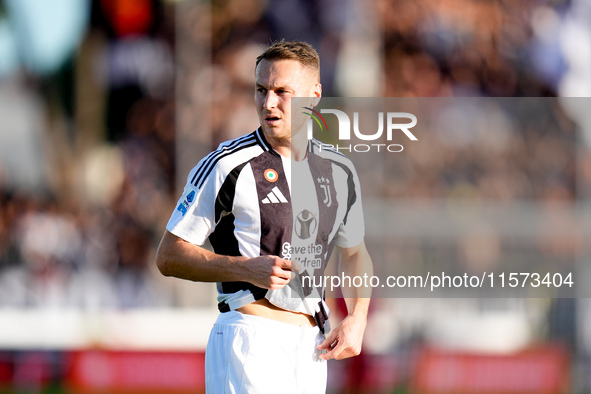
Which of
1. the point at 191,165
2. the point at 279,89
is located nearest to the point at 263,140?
the point at 279,89

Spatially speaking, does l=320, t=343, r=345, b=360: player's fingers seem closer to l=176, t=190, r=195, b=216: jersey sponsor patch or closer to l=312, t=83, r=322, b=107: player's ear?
l=176, t=190, r=195, b=216: jersey sponsor patch

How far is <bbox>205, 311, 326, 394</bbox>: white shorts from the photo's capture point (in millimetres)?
3520

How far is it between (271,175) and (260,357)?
793 millimetres

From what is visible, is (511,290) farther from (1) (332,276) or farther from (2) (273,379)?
(2) (273,379)

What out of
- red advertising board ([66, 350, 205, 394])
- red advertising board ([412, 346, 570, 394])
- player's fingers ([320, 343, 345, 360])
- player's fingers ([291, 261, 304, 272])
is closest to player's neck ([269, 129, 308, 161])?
player's fingers ([291, 261, 304, 272])

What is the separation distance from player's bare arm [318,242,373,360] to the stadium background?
2.94m

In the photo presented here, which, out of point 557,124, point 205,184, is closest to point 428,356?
point 557,124

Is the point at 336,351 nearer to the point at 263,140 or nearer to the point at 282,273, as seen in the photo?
the point at 282,273

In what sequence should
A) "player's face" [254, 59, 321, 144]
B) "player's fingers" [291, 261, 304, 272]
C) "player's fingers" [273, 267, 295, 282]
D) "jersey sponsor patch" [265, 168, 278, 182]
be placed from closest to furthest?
"player's fingers" [273, 267, 295, 282] < "player's fingers" [291, 261, 304, 272] < "player's face" [254, 59, 321, 144] < "jersey sponsor patch" [265, 168, 278, 182]

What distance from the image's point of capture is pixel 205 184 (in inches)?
140

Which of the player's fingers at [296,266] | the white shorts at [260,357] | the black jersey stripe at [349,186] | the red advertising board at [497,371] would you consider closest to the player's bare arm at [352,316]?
the white shorts at [260,357]

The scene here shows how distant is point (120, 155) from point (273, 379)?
6560 mm

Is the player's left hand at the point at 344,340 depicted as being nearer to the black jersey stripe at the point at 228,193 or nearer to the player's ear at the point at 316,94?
the black jersey stripe at the point at 228,193

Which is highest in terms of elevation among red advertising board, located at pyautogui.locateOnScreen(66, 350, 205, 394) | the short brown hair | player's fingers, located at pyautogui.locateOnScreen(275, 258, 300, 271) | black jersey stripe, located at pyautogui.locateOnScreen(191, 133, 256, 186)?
the short brown hair
